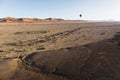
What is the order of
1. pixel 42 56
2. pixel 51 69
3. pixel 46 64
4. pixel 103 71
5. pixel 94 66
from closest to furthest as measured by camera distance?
pixel 103 71 → pixel 94 66 → pixel 51 69 → pixel 46 64 → pixel 42 56

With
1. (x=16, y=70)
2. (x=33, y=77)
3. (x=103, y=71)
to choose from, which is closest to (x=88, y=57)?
(x=103, y=71)

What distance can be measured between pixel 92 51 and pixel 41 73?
394cm

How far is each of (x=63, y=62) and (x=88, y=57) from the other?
162 centimetres

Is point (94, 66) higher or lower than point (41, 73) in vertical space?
higher

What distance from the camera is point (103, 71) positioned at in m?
8.93

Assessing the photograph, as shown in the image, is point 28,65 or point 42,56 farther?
point 42,56

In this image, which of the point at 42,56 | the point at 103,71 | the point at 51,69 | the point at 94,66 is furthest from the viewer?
the point at 42,56

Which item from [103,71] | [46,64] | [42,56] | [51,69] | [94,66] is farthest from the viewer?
[42,56]

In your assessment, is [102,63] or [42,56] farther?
[42,56]

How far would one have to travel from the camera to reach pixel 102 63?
970 cm

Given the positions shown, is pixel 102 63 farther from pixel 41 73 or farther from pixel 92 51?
pixel 41 73

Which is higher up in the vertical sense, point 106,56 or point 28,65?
point 106,56

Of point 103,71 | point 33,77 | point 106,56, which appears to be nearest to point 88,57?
point 106,56

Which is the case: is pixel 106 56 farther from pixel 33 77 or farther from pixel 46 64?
pixel 33 77
